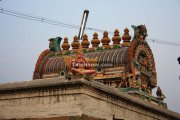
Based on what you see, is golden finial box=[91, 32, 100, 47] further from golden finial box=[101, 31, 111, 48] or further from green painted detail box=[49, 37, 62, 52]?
green painted detail box=[49, 37, 62, 52]

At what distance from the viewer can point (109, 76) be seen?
101 feet

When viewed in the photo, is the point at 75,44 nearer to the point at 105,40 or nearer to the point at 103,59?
the point at 105,40

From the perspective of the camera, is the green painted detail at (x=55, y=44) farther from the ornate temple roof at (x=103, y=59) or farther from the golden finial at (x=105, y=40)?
the golden finial at (x=105, y=40)

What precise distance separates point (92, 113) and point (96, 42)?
19.0 m

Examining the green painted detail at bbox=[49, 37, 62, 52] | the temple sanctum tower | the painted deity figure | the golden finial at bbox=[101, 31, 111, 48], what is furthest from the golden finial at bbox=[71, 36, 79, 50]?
the painted deity figure

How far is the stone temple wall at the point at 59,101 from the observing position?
1552cm

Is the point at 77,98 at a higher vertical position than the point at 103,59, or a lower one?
lower

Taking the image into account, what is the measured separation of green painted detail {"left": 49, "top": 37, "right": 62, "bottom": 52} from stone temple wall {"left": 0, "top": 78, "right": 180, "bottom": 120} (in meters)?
18.6

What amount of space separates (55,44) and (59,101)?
2204 centimetres

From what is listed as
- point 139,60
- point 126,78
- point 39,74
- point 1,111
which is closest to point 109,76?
point 126,78

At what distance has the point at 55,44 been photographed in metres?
37.5

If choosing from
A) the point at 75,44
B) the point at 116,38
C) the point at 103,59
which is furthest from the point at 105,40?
the point at 75,44

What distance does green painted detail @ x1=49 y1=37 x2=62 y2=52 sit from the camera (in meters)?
37.3

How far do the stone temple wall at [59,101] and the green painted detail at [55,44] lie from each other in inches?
731
